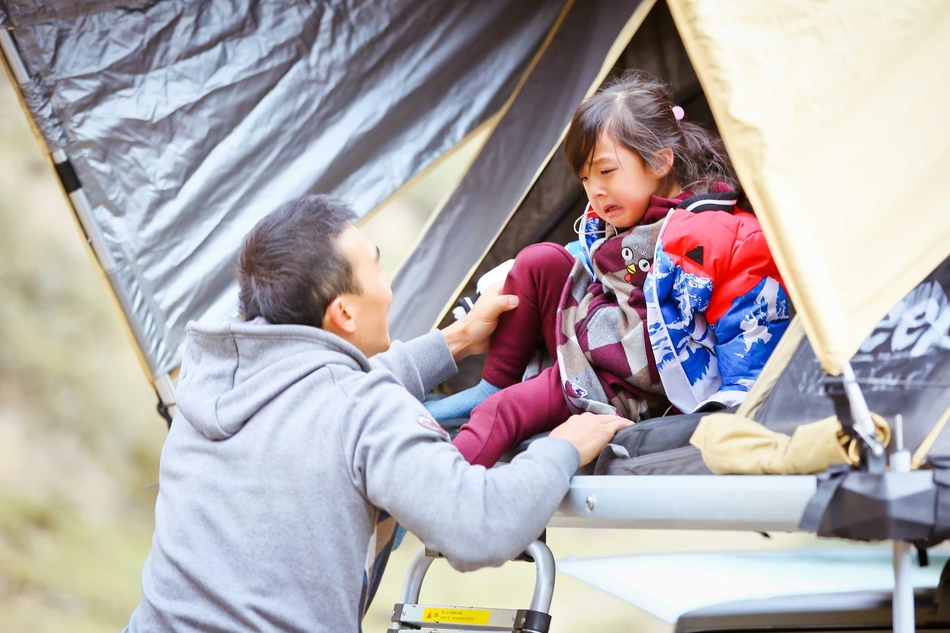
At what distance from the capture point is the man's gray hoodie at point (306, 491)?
3.17 ft

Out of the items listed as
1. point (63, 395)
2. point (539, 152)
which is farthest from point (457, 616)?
point (63, 395)

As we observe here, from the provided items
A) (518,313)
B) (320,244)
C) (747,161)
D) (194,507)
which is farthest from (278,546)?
(518,313)

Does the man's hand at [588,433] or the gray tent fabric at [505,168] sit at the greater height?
the gray tent fabric at [505,168]

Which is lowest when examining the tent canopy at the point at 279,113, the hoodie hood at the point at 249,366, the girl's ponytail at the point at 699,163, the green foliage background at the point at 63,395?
the green foliage background at the point at 63,395

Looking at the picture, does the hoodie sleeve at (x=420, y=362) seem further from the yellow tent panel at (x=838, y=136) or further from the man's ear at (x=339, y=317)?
the yellow tent panel at (x=838, y=136)

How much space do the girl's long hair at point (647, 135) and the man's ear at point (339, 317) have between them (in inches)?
23.0

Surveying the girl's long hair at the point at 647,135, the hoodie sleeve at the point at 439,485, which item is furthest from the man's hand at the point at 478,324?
the hoodie sleeve at the point at 439,485

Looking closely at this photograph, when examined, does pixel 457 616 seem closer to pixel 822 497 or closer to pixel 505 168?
pixel 822 497

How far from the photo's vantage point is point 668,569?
153 centimetres

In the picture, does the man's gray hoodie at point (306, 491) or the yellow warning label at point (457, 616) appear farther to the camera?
the yellow warning label at point (457, 616)

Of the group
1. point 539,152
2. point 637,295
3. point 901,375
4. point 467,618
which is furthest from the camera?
point 539,152

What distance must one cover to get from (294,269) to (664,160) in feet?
2.34

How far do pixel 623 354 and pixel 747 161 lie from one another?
0.59m

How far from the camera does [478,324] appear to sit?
1.72 metres
